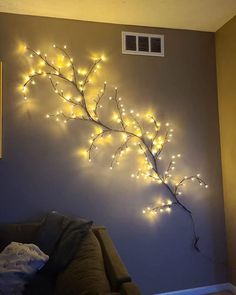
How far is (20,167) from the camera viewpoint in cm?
241

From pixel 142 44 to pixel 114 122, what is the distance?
0.80 m

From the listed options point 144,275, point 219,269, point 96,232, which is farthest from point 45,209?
point 219,269

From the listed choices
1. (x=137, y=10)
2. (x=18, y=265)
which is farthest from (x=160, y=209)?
(x=137, y=10)

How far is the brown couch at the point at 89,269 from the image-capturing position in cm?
137

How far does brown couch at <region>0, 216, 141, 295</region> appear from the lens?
4.50ft

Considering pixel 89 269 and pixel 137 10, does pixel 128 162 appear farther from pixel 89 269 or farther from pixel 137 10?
pixel 137 10

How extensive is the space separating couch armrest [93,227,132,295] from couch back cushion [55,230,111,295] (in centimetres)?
3

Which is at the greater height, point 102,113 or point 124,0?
point 124,0

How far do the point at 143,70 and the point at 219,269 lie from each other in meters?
2.03

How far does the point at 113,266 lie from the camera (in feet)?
5.15

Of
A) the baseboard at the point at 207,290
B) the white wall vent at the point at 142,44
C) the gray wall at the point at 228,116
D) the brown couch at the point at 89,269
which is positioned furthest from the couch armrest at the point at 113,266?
the white wall vent at the point at 142,44

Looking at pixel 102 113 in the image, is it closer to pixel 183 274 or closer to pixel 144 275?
pixel 144 275

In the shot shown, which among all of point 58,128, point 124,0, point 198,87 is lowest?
point 58,128

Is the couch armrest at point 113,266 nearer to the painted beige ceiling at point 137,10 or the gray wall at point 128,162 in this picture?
the gray wall at point 128,162
